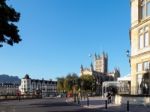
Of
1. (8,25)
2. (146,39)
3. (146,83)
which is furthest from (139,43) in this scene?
(8,25)

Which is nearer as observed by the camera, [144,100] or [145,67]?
[144,100]

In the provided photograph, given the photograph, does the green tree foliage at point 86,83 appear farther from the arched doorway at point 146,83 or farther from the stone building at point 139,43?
the arched doorway at point 146,83

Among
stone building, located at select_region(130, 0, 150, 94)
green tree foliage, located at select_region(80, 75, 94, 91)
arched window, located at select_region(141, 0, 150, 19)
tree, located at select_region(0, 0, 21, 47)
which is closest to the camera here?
tree, located at select_region(0, 0, 21, 47)

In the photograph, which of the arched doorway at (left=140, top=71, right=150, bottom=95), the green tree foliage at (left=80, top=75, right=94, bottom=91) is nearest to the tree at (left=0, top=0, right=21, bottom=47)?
the arched doorway at (left=140, top=71, right=150, bottom=95)

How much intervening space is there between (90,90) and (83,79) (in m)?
6.01

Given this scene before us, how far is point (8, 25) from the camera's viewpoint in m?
31.9

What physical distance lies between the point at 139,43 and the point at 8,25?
26786mm

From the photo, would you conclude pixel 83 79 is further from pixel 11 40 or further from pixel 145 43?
pixel 11 40

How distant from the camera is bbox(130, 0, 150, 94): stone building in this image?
52.9 m

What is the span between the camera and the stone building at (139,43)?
52.9 m

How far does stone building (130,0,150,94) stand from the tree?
22.8 metres

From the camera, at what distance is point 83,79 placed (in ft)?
502

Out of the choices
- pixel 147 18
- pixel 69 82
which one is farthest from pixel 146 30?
pixel 69 82

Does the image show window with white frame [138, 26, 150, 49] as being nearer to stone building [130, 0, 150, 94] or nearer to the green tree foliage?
stone building [130, 0, 150, 94]
